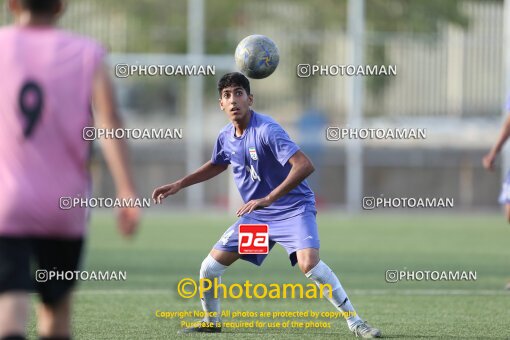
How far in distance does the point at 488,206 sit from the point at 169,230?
37.5 feet

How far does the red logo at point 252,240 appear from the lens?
8.08 meters

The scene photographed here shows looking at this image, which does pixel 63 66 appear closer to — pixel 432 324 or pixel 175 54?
pixel 432 324

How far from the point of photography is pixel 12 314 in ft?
15.1

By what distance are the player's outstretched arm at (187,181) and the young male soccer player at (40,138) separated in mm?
2795

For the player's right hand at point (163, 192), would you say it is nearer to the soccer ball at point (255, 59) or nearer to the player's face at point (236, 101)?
the player's face at point (236, 101)

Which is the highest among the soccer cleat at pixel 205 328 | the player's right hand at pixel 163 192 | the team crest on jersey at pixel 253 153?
the team crest on jersey at pixel 253 153

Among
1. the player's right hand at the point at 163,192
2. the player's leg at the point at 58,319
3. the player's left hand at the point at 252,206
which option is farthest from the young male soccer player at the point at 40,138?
the player's right hand at the point at 163,192

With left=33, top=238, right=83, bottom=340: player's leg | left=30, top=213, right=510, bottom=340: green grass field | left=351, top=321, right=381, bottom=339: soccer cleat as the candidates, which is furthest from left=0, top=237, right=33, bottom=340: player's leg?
left=351, top=321, right=381, bottom=339: soccer cleat

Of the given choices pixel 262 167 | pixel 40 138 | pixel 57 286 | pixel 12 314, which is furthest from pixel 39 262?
pixel 262 167

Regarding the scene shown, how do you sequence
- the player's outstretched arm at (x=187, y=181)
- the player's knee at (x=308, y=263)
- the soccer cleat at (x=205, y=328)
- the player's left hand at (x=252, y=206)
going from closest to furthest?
the player's left hand at (x=252, y=206) < the player's outstretched arm at (x=187, y=181) < the player's knee at (x=308, y=263) < the soccer cleat at (x=205, y=328)

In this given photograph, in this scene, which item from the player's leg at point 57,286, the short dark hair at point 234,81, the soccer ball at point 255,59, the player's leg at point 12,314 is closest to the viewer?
the player's leg at point 12,314

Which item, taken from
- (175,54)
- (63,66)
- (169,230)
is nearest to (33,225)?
(63,66)

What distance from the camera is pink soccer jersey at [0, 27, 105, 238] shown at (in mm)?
4648

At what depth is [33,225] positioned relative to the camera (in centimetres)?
467
